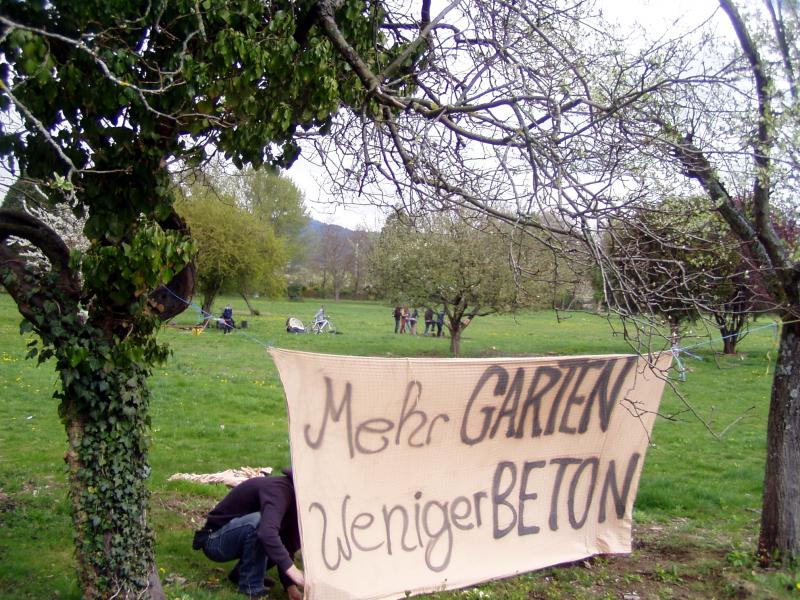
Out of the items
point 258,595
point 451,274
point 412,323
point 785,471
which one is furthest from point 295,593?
point 412,323

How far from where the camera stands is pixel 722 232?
711 centimetres

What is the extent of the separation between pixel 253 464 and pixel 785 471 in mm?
5569

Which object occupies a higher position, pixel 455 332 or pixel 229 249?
pixel 229 249

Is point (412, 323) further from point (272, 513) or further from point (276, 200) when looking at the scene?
point (272, 513)

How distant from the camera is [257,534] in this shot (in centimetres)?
488

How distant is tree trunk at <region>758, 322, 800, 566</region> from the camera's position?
5.87 m

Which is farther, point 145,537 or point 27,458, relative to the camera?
point 27,458

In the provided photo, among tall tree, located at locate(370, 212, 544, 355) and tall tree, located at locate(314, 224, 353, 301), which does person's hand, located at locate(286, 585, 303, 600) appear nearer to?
tall tree, located at locate(370, 212, 544, 355)

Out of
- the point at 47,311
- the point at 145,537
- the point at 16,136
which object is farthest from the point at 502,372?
the point at 16,136

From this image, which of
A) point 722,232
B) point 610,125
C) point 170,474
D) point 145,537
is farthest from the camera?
point 170,474

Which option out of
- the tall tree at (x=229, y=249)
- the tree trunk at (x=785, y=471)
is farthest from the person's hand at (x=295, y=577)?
the tall tree at (x=229, y=249)

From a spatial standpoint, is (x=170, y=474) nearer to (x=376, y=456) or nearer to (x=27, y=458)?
(x=27, y=458)

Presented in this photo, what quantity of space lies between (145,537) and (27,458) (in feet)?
14.7

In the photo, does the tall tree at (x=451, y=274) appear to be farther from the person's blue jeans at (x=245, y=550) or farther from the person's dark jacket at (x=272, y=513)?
the person's blue jeans at (x=245, y=550)
